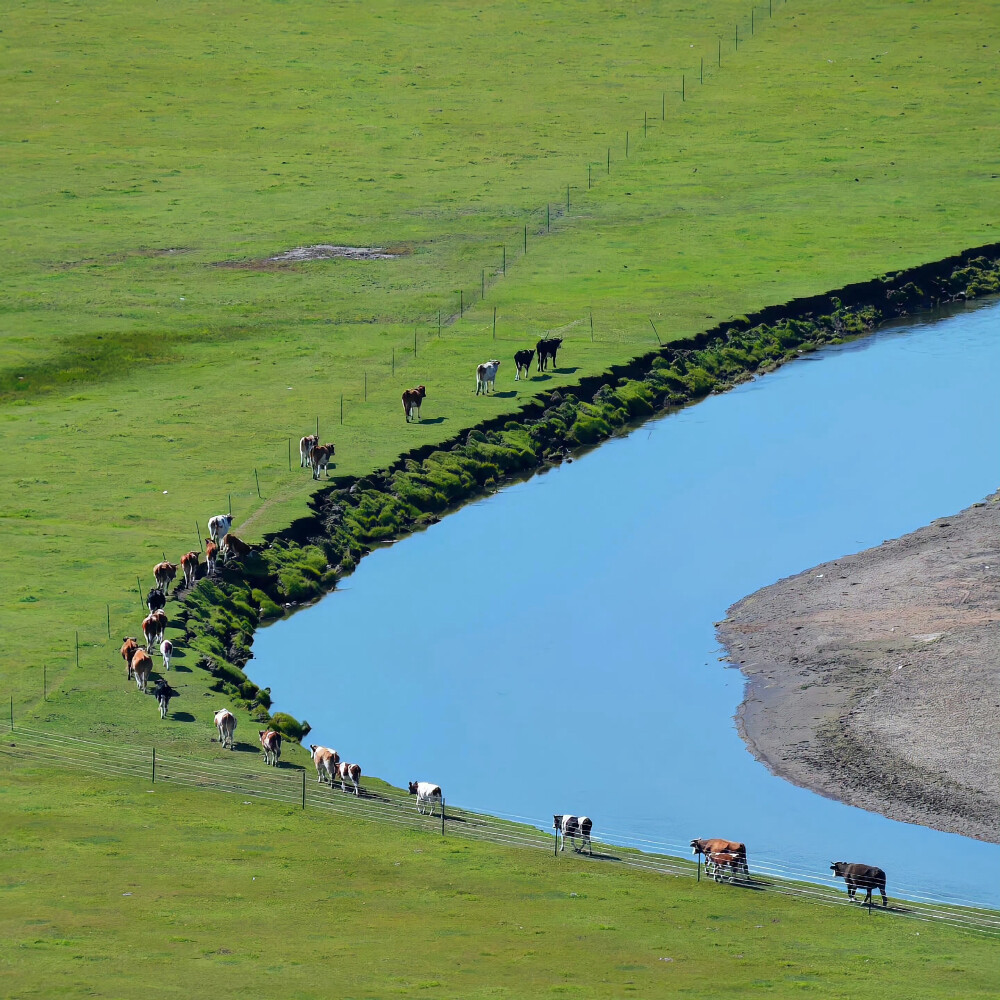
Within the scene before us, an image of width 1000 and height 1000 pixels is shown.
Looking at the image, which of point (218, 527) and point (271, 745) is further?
point (218, 527)

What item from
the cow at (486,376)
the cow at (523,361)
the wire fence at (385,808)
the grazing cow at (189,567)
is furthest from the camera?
the cow at (523,361)

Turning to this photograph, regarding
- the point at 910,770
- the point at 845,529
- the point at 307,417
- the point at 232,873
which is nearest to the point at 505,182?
the point at 307,417

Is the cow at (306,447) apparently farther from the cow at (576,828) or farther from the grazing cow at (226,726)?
the cow at (576,828)

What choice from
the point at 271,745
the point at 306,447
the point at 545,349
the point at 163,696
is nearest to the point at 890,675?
the point at 271,745

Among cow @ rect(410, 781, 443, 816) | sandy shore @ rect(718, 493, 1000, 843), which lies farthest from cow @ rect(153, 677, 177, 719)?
sandy shore @ rect(718, 493, 1000, 843)

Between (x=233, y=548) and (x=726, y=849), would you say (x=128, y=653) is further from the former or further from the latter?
(x=726, y=849)

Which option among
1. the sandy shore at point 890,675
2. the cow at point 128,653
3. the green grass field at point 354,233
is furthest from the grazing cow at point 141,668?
the sandy shore at point 890,675
